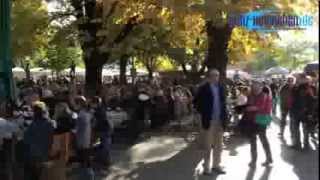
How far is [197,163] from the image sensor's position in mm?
11930

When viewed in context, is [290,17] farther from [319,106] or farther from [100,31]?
[319,106]

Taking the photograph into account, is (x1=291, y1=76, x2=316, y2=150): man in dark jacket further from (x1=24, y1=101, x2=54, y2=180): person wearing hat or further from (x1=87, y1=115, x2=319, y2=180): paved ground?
(x1=24, y1=101, x2=54, y2=180): person wearing hat

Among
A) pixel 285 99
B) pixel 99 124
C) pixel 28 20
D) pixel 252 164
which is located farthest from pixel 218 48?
pixel 285 99

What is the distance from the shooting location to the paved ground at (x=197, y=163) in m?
10.5

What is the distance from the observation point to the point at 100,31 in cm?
1898

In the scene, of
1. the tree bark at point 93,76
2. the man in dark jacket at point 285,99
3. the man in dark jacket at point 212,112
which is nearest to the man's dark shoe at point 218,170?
the man in dark jacket at point 212,112

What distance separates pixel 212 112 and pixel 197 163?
5.55 feet

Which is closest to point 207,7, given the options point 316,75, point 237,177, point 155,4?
point 155,4

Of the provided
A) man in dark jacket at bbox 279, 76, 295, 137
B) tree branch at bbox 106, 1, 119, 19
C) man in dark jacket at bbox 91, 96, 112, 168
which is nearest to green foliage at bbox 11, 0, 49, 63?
tree branch at bbox 106, 1, 119, 19

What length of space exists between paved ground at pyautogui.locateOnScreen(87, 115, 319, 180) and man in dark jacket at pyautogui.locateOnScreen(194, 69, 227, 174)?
1.19ft

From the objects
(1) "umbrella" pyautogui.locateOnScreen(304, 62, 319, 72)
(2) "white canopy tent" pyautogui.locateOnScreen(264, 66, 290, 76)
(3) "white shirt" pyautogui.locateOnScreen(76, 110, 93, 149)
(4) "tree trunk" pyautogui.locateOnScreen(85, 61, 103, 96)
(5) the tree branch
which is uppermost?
(5) the tree branch

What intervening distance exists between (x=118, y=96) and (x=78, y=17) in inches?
102

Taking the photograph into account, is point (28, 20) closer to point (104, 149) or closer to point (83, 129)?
point (104, 149)

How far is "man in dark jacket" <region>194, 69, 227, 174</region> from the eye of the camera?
10.4 metres
